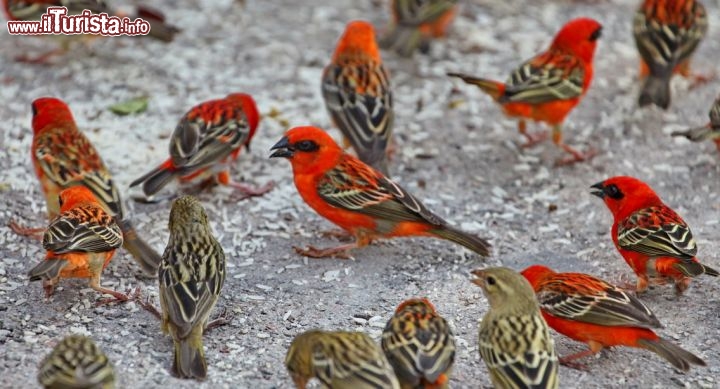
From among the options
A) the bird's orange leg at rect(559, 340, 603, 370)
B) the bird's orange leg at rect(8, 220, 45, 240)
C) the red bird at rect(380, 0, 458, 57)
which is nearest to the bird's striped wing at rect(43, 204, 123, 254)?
the bird's orange leg at rect(8, 220, 45, 240)

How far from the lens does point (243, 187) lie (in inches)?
321

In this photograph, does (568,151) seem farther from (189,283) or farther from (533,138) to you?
(189,283)

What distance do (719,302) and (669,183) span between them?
6.24 feet

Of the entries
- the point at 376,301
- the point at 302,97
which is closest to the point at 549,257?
the point at 376,301

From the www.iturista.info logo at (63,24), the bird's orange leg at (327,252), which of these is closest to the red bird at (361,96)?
the bird's orange leg at (327,252)

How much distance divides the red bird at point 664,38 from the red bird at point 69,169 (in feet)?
15.6

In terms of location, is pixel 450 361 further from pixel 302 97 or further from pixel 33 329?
pixel 302 97

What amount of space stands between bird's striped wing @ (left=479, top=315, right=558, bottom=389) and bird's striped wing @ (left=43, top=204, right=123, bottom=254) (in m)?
2.40

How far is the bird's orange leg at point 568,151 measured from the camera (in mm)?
8781

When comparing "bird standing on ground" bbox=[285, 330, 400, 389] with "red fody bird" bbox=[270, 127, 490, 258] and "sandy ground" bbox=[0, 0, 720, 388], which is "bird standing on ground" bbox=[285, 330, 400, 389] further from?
"red fody bird" bbox=[270, 127, 490, 258]

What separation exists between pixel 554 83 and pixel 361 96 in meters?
1.63

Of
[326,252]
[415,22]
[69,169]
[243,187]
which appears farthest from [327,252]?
[415,22]

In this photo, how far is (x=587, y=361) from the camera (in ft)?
20.4

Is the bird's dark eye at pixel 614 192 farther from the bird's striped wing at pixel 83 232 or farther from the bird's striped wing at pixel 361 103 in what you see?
the bird's striped wing at pixel 83 232
